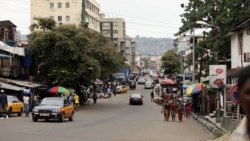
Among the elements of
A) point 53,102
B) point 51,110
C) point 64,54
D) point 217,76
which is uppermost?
point 64,54

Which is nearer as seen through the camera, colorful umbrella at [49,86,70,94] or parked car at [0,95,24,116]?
parked car at [0,95,24,116]

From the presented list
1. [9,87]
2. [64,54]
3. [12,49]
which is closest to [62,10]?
[64,54]

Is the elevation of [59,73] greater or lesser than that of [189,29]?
lesser

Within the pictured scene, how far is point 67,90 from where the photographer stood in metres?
47.7

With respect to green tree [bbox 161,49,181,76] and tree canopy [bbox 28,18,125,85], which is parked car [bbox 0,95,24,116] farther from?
green tree [bbox 161,49,181,76]

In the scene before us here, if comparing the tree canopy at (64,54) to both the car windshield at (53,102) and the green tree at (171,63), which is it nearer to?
the car windshield at (53,102)

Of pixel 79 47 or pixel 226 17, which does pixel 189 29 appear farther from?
pixel 79 47

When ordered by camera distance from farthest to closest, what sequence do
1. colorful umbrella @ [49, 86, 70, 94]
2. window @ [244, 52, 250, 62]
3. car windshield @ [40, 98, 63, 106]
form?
colorful umbrella @ [49, 86, 70, 94], window @ [244, 52, 250, 62], car windshield @ [40, 98, 63, 106]

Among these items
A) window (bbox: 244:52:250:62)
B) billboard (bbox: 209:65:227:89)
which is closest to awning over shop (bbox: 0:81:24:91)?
window (bbox: 244:52:250:62)

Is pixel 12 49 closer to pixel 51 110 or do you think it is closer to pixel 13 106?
pixel 13 106

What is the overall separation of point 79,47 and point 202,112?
49.7 feet

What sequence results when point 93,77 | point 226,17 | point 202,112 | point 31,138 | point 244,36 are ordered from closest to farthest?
point 31,138 → point 244,36 → point 202,112 → point 226,17 → point 93,77

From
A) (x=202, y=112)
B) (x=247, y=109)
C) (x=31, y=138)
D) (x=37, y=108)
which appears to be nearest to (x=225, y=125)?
(x=31, y=138)

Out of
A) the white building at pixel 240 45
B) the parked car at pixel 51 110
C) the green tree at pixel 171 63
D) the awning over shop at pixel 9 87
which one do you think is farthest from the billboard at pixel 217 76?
the green tree at pixel 171 63
